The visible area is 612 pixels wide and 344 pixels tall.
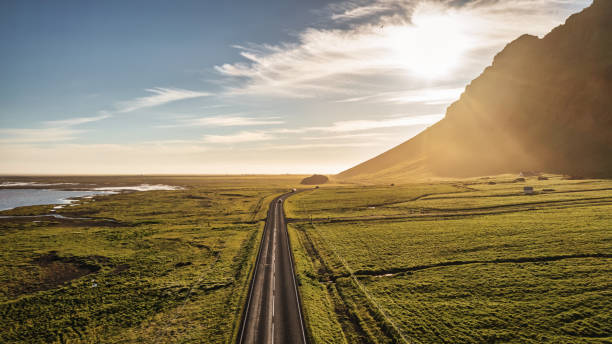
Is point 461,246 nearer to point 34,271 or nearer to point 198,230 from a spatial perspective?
point 198,230

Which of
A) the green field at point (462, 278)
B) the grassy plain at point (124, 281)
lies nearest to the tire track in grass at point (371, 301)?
the green field at point (462, 278)

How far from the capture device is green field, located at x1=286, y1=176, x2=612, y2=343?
2658cm

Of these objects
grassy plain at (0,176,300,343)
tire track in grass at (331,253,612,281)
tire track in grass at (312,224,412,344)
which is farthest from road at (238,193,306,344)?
tire track in grass at (312,224,412,344)

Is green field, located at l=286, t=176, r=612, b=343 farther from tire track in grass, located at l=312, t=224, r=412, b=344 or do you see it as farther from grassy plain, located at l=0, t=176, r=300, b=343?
grassy plain, located at l=0, t=176, r=300, b=343

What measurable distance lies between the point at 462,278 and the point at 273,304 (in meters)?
26.9

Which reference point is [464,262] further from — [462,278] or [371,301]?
[371,301]

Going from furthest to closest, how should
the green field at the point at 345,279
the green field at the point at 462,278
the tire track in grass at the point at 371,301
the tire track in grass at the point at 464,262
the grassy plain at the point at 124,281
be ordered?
the tire track in grass at the point at 464,262 → the grassy plain at the point at 124,281 → the green field at the point at 345,279 → the green field at the point at 462,278 → the tire track in grass at the point at 371,301

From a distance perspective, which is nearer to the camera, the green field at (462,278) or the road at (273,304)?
the road at (273,304)

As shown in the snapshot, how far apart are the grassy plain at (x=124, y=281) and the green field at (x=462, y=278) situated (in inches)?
456

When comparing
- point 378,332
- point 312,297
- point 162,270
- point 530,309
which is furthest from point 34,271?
point 530,309

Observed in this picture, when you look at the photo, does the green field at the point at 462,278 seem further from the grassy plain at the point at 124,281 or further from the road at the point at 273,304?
the grassy plain at the point at 124,281

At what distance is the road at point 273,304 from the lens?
2623 centimetres

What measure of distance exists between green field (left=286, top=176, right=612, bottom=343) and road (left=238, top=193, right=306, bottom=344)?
159 centimetres

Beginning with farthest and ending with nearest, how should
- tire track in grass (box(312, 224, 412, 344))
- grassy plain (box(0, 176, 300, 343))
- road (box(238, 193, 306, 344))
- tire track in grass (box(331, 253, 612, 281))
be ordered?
1. tire track in grass (box(331, 253, 612, 281))
2. grassy plain (box(0, 176, 300, 343))
3. road (box(238, 193, 306, 344))
4. tire track in grass (box(312, 224, 412, 344))
